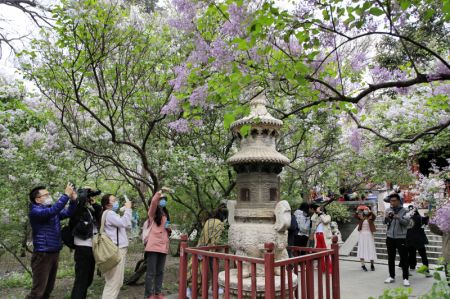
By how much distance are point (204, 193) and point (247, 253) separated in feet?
10.5

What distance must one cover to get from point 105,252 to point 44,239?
84 cm

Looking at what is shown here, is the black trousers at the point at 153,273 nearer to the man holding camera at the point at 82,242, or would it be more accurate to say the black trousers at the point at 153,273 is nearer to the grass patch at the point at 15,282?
the man holding camera at the point at 82,242

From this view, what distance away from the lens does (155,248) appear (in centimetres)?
598

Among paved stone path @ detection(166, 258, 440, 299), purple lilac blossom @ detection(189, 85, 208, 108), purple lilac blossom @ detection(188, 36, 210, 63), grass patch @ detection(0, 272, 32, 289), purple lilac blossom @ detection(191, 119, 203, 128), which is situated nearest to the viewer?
purple lilac blossom @ detection(189, 85, 208, 108)

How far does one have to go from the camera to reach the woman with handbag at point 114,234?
5523 millimetres

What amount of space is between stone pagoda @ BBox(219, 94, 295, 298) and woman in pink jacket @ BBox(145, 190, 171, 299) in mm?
1178

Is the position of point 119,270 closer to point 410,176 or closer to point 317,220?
point 317,220

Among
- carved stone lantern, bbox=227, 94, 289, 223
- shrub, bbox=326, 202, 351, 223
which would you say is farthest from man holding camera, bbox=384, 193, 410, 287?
shrub, bbox=326, 202, 351, 223

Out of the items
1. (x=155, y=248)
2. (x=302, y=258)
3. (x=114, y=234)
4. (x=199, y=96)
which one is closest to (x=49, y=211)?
(x=114, y=234)

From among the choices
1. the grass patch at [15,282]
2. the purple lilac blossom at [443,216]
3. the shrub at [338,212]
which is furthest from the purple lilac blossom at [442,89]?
the grass patch at [15,282]

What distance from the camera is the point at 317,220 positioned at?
9750mm

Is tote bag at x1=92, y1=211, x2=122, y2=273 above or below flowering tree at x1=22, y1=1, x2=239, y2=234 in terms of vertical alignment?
below

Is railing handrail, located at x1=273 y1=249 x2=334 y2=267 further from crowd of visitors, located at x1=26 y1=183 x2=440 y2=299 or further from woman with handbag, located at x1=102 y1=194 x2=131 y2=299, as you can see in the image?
woman with handbag, located at x1=102 y1=194 x2=131 y2=299

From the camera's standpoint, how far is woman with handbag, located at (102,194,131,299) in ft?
18.1
